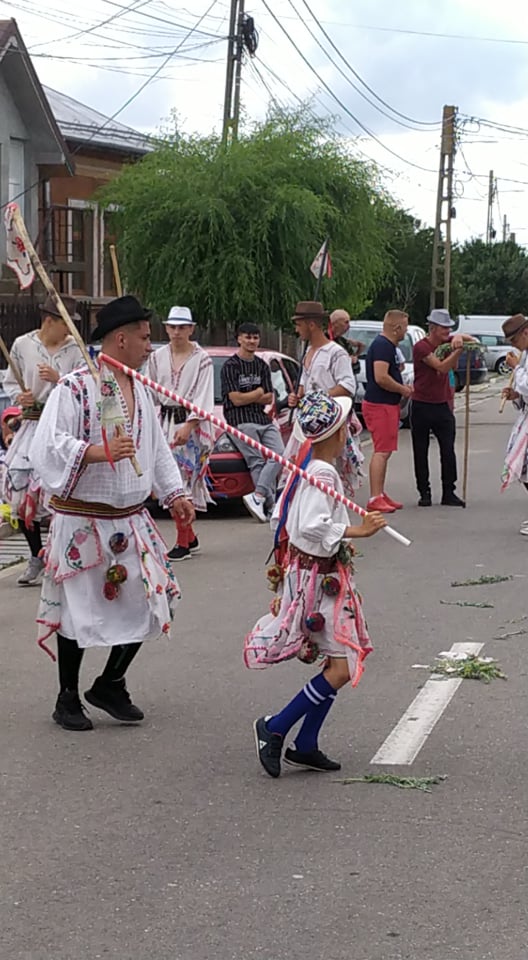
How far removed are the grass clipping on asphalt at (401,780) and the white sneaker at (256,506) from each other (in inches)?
286

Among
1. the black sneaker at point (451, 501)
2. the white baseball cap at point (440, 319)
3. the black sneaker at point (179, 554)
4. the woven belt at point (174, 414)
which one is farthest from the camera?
the black sneaker at point (451, 501)

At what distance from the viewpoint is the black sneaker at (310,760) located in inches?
242

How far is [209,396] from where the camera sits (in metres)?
11.7

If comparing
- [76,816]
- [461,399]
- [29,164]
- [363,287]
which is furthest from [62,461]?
[461,399]

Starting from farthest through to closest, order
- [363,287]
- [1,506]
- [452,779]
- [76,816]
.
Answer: [363,287]
[1,506]
[452,779]
[76,816]

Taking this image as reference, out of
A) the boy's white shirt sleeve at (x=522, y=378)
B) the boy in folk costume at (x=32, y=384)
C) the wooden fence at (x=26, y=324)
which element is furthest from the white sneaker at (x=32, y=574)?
the wooden fence at (x=26, y=324)

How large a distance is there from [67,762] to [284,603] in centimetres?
113

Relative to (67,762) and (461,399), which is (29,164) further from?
(67,762)

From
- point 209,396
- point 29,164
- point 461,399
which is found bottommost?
point 461,399

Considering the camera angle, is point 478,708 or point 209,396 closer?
point 478,708

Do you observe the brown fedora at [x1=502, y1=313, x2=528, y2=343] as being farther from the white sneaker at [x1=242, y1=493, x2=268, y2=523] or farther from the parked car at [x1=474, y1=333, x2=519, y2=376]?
the parked car at [x1=474, y1=333, x2=519, y2=376]

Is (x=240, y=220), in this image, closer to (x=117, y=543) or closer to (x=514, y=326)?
(x=514, y=326)

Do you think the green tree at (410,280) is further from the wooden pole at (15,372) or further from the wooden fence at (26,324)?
the wooden pole at (15,372)

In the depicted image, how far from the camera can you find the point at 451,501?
15.0 metres
